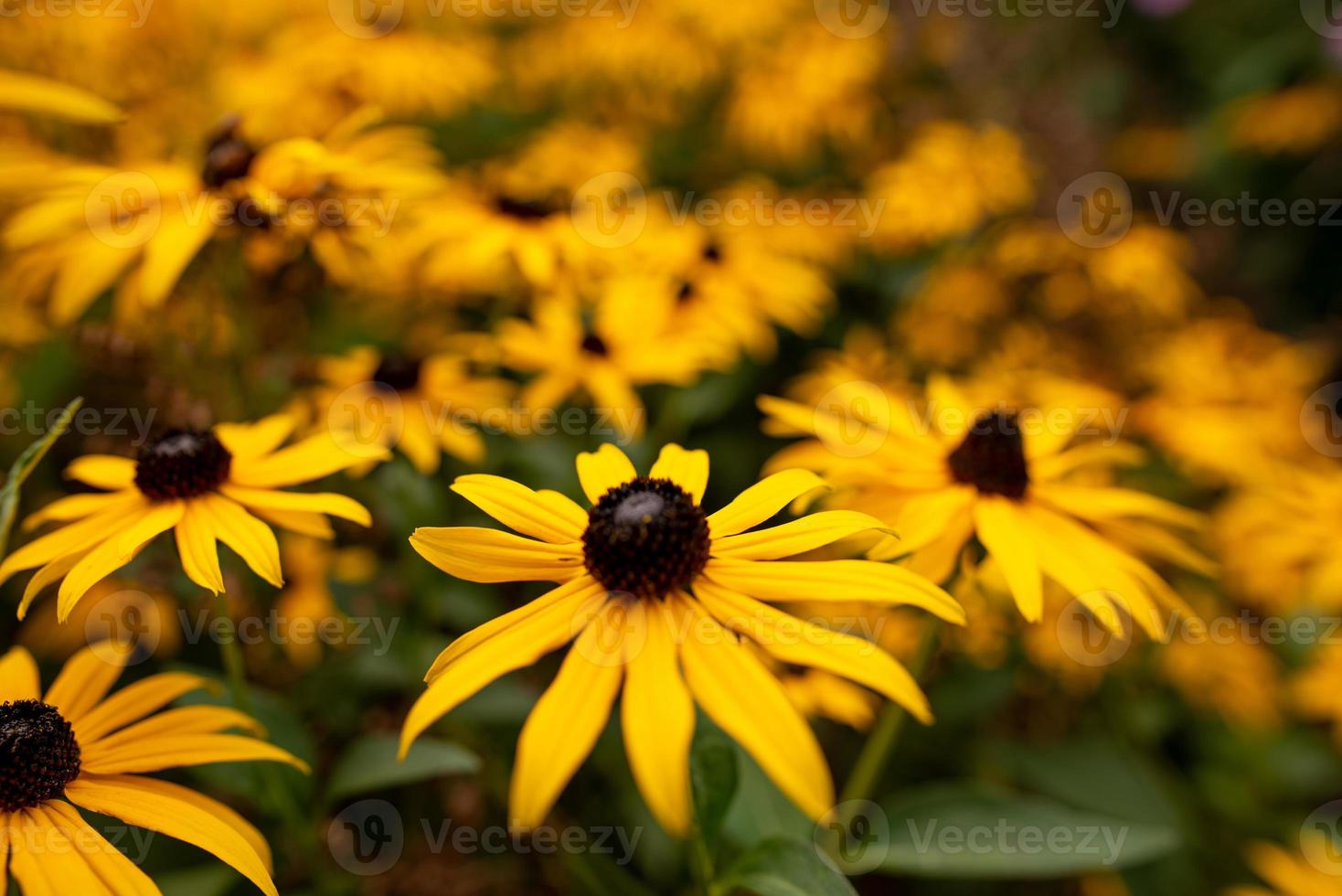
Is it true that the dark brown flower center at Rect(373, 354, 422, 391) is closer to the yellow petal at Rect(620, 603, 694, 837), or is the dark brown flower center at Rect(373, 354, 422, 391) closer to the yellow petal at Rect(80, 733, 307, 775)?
the yellow petal at Rect(80, 733, 307, 775)

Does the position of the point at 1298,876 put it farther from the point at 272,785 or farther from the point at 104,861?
the point at 104,861

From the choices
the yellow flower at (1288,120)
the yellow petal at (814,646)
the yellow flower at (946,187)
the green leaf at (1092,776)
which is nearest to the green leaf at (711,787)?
the yellow petal at (814,646)

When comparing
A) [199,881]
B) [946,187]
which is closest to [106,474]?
[199,881]

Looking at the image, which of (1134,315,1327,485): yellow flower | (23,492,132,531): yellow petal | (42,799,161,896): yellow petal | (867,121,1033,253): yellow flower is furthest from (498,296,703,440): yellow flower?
(1134,315,1327,485): yellow flower

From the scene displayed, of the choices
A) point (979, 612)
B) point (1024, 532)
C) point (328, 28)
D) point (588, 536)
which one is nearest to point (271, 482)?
point (588, 536)

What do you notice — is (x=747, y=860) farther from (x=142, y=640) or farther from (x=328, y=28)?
(x=328, y=28)

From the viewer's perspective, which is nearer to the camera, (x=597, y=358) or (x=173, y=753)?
(x=173, y=753)

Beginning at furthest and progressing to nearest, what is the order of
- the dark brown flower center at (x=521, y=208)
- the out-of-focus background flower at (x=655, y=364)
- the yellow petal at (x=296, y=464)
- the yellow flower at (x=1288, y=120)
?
the yellow flower at (x=1288, y=120) < the dark brown flower center at (x=521, y=208) < the out-of-focus background flower at (x=655, y=364) < the yellow petal at (x=296, y=464)

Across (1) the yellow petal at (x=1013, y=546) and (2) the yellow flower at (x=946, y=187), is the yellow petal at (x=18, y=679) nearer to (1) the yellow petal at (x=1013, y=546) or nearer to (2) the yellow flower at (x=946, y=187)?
(1) the yellow petal at (x=1013, y=546)
